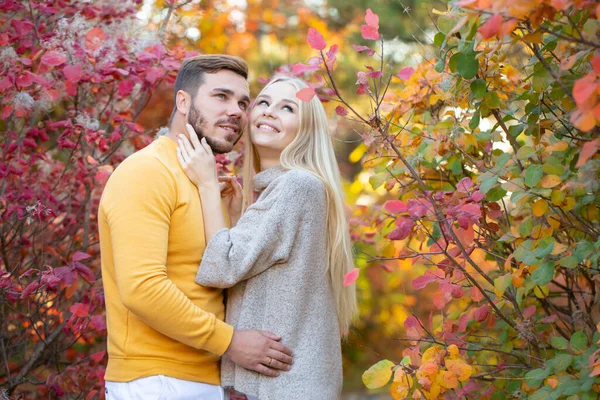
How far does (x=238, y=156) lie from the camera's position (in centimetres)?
338

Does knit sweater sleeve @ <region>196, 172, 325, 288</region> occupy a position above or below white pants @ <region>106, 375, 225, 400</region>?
above

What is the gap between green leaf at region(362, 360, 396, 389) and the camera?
2.16m

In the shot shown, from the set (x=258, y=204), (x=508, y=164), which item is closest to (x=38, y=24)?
(x=258, y=204)

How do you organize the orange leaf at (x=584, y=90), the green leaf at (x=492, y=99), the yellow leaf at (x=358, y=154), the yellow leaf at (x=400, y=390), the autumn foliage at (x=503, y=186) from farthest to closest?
the yellow leaf at (x=358, y=154) → the green leaf at (x=492, y=99) → the yellow leaf at (x=400, y=390) → the autumn foliage at (x=503, y=186) → the orange leaf at (x=584, y=90)

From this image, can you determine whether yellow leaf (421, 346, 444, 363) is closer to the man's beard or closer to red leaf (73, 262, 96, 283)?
the man's beard

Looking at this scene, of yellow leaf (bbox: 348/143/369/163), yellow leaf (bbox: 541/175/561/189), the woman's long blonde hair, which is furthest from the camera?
yellow leaf (bbox: 348/143/369/163)

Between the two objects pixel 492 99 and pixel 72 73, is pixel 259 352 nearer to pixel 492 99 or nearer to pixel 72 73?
pixel 492 99

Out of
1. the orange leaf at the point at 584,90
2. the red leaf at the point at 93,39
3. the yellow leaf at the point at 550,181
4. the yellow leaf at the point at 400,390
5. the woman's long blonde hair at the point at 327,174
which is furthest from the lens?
the red leaf at the point at 93,39

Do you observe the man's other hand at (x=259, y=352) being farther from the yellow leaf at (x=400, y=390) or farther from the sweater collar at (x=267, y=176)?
the sweater collar at (x=267, y=176)

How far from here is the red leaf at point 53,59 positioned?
267 centimetres

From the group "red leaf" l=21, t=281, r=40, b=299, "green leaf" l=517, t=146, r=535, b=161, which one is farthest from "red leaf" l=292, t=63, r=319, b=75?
"red leaf" l=21, t=281, r=40, b=299

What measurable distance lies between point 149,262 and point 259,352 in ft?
1.62

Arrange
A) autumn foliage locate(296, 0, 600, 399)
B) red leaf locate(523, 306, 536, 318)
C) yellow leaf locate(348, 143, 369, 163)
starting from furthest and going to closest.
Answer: yellow leaf locate(348, 143, 369, 163), red leaf locate(523, 306, 536, 318), autumn foliage locate(296, 0, 600, 399)

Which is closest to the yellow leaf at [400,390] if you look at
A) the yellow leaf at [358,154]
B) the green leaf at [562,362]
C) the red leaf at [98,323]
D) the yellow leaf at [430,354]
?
the yellow leaf at [430,354]
